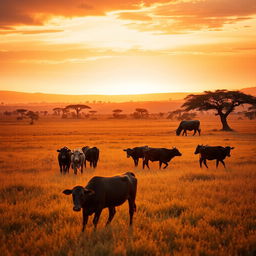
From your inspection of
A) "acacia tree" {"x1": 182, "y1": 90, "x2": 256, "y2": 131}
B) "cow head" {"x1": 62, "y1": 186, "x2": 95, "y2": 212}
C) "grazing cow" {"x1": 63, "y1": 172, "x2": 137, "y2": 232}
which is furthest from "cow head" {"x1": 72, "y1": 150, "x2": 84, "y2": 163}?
"acacia tree" {"x1": 182, "y1": 90, "x2": 256, "y2": 131}

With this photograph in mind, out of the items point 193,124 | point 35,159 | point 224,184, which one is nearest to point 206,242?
point 224,184

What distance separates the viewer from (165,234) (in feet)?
23.3

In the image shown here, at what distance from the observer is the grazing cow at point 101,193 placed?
6.46m

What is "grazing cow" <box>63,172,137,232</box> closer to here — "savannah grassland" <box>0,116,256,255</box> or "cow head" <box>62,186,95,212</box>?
"cow head" <box>62,186,95,212</box>

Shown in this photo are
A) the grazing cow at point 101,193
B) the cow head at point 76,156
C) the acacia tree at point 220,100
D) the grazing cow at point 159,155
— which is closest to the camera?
the grazing cow at point 101,193

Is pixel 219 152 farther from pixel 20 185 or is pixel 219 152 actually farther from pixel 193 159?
pixel 20 185

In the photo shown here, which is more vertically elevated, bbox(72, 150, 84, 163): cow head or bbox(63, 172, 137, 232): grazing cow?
bbox(63, 172, 137, 232): grazing cow

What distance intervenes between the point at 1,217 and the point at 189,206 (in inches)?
200

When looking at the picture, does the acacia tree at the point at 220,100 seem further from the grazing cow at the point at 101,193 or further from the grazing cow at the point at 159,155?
the grazing cow at the point at 101,193

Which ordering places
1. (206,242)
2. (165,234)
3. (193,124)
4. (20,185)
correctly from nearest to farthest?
(206,242) → (165,234) → (20,185) → (193,124)

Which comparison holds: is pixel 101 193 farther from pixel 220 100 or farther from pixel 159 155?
pixel 220 100

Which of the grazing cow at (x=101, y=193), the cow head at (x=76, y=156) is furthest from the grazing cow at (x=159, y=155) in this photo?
the grazing cow at (x=101, y=193)

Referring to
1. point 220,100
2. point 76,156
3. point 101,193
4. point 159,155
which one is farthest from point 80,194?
point 220,100

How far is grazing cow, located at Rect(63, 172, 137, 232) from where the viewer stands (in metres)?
6.46
